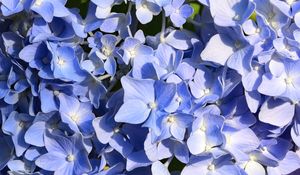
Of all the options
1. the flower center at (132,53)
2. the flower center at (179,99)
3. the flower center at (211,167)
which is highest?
the flower center at (132,53)

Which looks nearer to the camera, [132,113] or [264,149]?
[132,113]

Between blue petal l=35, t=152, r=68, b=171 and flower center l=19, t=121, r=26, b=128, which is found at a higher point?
flower center l=19, t=121, r=26, b=128

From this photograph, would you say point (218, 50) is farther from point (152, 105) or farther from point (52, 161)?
point (52, 161)

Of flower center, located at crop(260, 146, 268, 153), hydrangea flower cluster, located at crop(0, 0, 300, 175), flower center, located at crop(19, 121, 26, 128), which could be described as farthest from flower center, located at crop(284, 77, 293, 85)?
flower center, located at crop(19, 121, 26, 128)

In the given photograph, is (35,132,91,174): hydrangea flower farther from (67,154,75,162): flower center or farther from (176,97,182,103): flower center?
(176,97,182,103): flower center

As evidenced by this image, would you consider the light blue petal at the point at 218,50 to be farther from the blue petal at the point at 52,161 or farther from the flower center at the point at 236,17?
the blue petal at the point at 52,161

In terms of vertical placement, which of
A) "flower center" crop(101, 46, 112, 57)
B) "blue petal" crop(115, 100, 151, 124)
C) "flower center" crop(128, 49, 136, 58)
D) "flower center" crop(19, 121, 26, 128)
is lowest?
"flower center" crop(19, 121, 26, 128)

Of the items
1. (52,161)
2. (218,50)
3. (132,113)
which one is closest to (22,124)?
(52,161)

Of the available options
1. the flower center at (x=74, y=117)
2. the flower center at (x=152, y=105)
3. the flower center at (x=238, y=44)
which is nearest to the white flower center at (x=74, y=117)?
the flower center at (x=74, y=117)

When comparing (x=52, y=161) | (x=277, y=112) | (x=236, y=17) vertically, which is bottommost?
(x=52, y=161)
